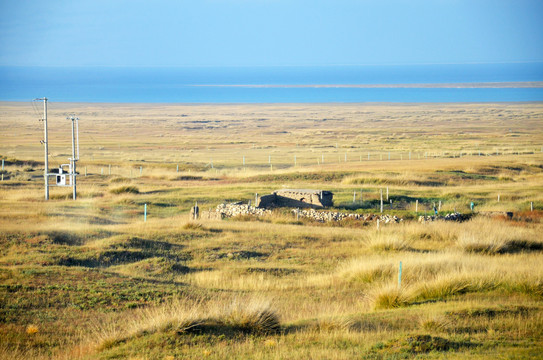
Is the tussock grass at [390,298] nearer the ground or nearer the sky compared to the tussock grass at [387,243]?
nearer the ground

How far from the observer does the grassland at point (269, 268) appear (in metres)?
9.98

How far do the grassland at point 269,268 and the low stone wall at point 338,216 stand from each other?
2.17ft

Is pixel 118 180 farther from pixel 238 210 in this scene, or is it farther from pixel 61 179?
pixel 238 210

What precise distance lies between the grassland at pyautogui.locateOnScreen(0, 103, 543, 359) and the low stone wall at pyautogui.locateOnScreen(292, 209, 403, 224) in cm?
66

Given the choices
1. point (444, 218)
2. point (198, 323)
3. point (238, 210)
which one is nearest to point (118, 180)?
point (238, 210)

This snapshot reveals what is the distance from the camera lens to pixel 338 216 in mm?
28266

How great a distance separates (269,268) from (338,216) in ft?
35.5

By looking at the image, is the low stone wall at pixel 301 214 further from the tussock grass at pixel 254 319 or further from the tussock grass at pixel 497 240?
the tussock grass at pixel 254 319

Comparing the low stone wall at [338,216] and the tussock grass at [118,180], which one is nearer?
the low stone wall at [338,216]

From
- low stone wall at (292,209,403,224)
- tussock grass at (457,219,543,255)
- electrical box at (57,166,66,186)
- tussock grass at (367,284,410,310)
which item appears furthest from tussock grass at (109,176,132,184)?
tussock grass at (367,284,410,310)

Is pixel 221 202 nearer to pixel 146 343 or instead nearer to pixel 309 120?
pixel 146 343

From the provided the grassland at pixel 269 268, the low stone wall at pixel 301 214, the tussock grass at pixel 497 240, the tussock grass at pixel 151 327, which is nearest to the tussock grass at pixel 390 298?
the grassland at pixel 269 268

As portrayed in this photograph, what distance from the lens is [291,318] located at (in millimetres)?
12039

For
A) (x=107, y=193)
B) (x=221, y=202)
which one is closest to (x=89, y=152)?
(x=107, y=193)
